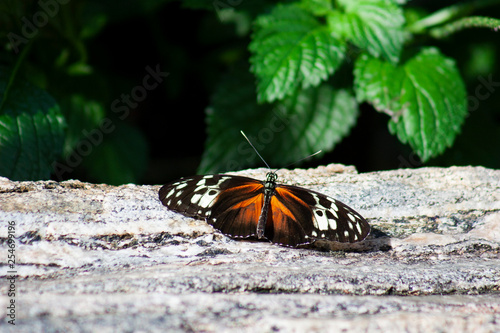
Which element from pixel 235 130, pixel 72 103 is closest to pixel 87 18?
pixel 72 103

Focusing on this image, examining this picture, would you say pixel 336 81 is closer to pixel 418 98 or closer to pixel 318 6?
pixel 318 6

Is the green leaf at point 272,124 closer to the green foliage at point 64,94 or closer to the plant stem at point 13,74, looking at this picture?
the green foliage at point 64,94

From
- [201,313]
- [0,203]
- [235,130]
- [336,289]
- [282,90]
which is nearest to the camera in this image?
[201,313]

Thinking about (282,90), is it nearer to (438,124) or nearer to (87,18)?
(438,124)

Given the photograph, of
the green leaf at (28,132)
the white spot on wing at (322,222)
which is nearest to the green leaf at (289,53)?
the white spot on wing at (322,222)

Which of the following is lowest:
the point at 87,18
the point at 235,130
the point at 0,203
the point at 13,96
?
the point at 0,203

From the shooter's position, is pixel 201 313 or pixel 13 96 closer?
pixel 201 313
